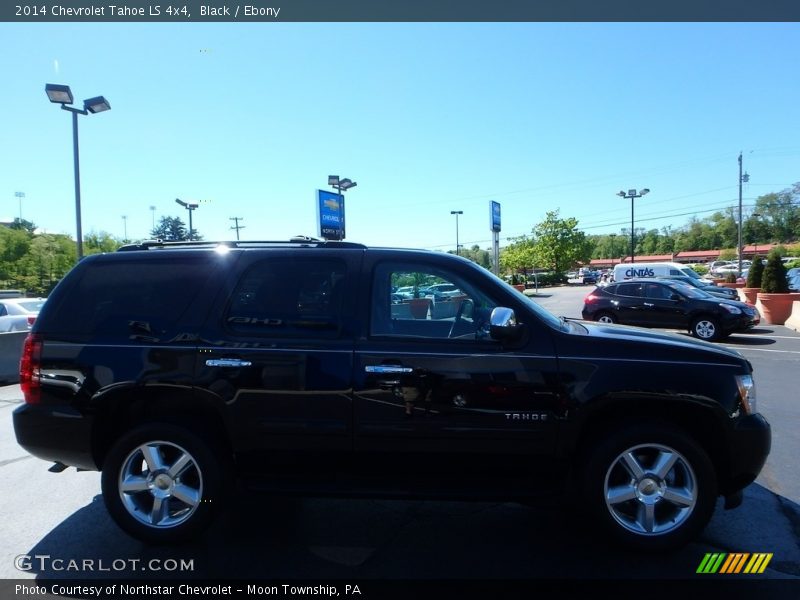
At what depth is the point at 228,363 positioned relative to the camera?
3.44m

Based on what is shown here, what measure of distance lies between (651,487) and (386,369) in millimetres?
1813

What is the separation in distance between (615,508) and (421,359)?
1.55 m

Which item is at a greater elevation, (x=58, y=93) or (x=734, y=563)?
(x=58, y=93)

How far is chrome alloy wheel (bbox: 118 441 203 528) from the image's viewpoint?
346 cm

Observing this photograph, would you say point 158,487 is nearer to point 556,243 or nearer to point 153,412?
point 153,412

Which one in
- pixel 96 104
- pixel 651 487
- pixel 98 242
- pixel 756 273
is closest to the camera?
pixel 651 487

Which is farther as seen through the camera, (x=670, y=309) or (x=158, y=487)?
(x=670, y=309)

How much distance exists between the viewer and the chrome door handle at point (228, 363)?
11.3 ft

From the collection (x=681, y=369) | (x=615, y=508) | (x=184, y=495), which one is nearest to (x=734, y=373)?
(x=681, y=369)

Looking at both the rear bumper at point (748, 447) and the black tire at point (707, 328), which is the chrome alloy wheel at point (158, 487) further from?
the black tire at point (707, 328)

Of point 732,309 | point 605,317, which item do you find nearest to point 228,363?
point 605,317

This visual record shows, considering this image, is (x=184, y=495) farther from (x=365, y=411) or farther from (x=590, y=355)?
(x=590, y=355)
